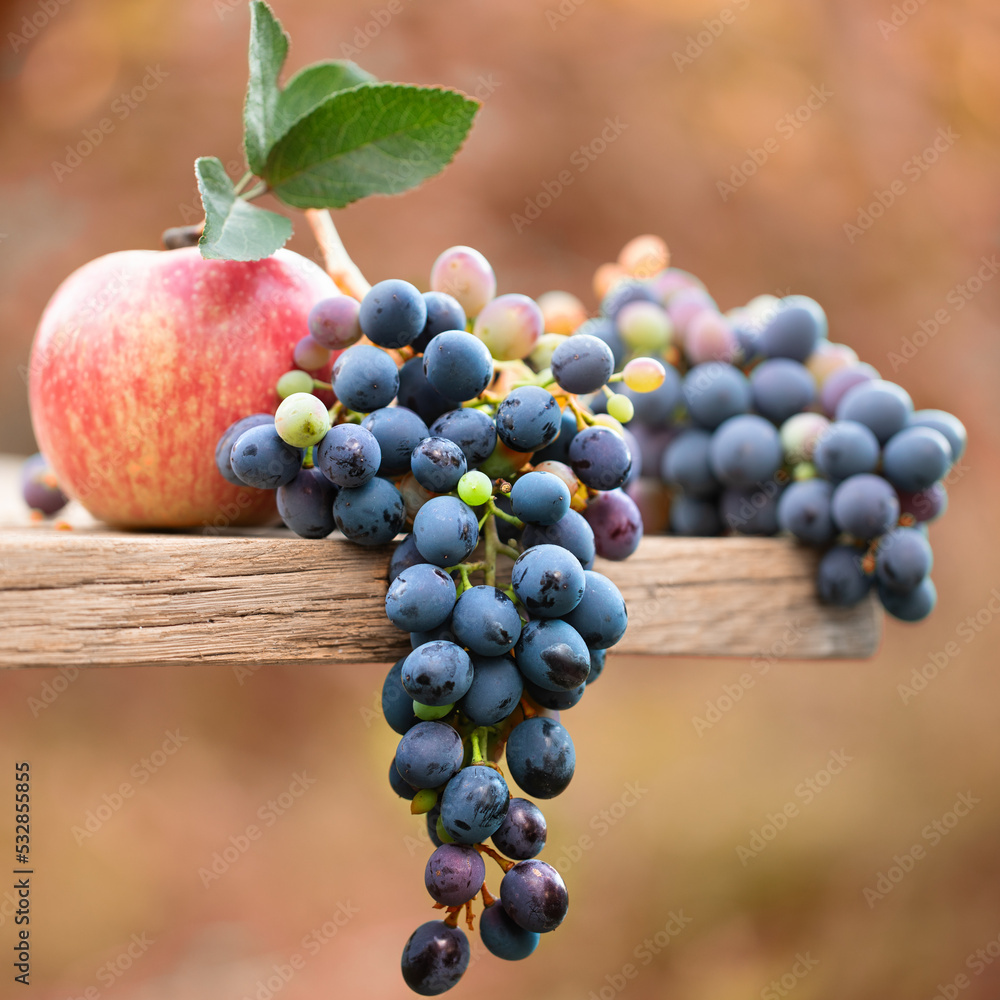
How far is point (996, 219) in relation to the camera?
1.74 m

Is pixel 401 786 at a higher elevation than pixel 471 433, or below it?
below

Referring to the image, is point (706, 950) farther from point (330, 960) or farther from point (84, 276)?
point (84, 276)

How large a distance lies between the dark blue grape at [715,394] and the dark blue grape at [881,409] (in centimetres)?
10

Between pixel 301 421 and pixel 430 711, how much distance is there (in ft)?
0.58

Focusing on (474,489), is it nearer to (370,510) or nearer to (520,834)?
(370,510)

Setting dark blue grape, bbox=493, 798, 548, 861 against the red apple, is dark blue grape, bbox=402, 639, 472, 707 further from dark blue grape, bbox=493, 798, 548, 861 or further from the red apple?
the red apple

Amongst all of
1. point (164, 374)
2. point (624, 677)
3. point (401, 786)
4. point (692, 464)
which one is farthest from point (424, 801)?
point (624, 677)

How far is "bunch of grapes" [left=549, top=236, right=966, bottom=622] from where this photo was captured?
0.67 meters

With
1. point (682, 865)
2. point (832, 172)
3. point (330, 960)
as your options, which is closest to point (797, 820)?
point (682, 865)

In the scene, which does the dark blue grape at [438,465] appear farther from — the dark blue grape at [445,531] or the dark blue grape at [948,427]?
the dark blue grape at [948,427]

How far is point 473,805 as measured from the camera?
399mm

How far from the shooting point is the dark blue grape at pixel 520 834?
0.42m

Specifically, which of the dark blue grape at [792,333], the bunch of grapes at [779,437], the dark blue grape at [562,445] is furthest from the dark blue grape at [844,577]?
the dark blue grape at [562,445]

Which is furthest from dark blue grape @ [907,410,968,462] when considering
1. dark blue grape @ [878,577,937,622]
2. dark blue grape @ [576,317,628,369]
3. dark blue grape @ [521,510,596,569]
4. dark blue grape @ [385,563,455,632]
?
dark blue grape @ [385,563,455,632]
